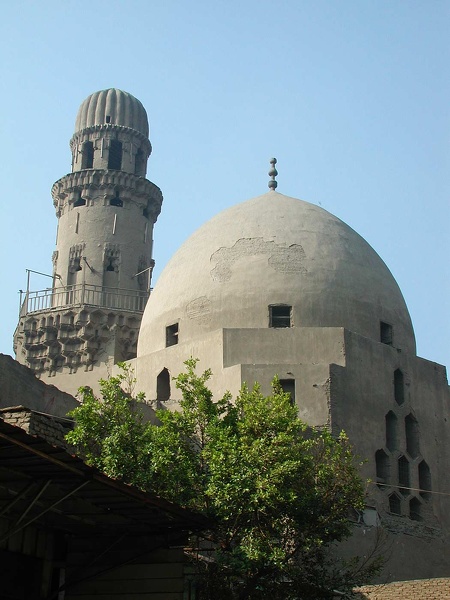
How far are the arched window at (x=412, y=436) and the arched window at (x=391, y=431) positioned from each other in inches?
18.9

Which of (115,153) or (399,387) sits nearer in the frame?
(399,387)

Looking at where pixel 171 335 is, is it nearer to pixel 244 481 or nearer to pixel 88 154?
pixel 244 481

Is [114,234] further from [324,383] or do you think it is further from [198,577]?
[198,577]

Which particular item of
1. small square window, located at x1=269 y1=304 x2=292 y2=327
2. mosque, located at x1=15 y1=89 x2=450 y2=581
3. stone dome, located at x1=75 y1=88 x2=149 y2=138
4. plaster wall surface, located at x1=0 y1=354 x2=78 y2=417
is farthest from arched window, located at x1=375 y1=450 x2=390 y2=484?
stone dome, located at x1=75 y1=88 x2=149 y2=138

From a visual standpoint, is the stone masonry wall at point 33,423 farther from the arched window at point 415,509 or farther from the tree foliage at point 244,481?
the arched window at point 415,509

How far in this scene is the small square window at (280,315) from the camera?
2125cm

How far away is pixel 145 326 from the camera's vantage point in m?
23.3

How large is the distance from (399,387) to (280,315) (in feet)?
9.44

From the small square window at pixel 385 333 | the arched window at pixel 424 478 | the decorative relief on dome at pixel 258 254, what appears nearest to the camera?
the arched window at pixel 424 478

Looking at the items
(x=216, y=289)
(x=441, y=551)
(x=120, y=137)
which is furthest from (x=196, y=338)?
(x=120, y=137)

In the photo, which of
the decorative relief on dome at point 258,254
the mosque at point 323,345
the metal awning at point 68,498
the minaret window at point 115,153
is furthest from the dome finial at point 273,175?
the metal awning at point 68,498

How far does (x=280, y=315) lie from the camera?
70.0 ft

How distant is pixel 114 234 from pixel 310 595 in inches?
802

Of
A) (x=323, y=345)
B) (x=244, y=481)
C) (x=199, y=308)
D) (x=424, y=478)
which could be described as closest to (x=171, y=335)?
(x=199, y=308)
